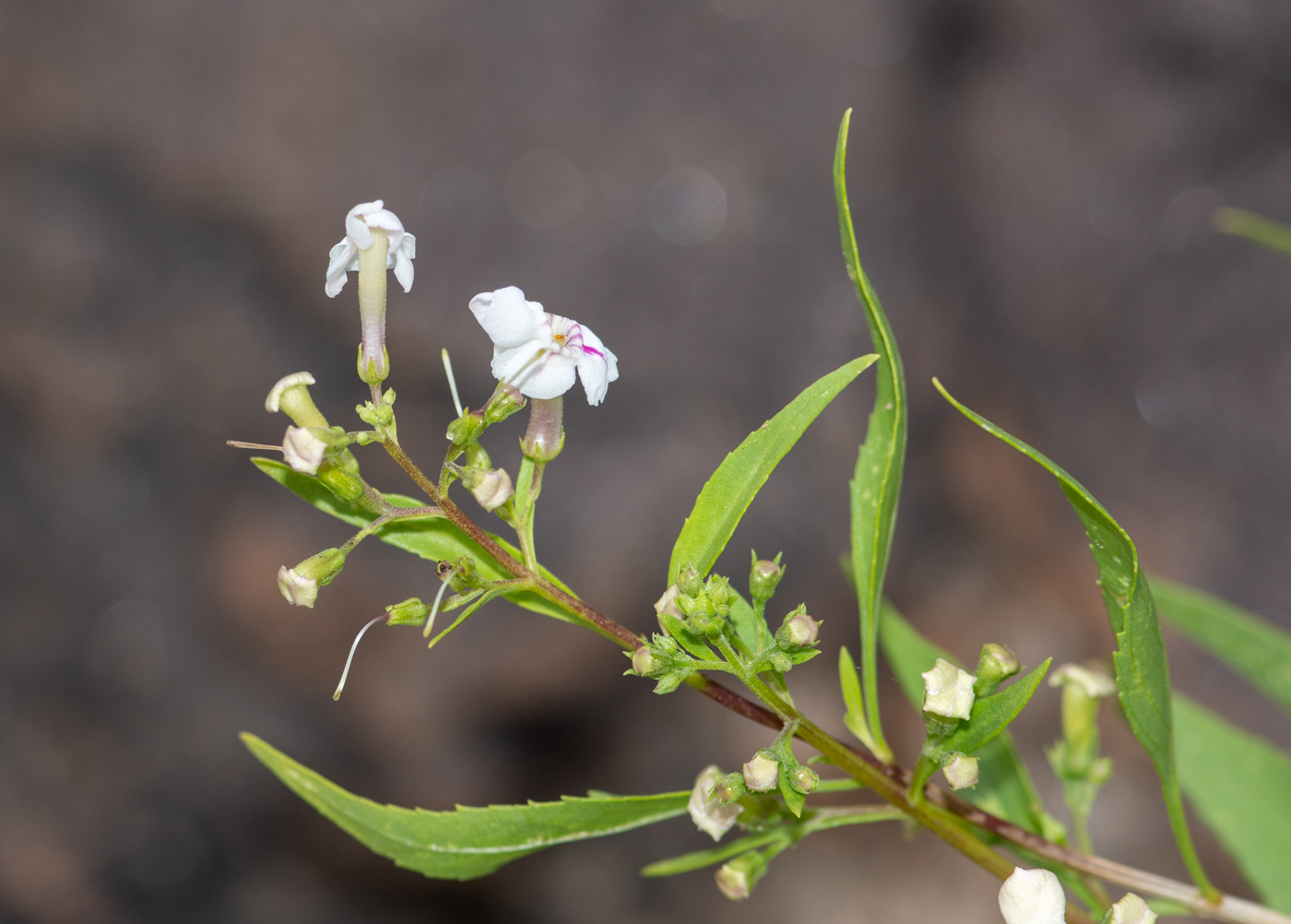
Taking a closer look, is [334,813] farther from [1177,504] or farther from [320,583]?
[1177,504]

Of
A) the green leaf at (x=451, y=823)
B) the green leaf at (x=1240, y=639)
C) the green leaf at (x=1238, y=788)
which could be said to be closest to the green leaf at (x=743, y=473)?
the green leaf at (x=451, y=823)

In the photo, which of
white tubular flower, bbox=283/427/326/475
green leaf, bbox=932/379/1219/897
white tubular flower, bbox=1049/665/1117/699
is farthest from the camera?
white tubular flower, bbox=1049/665/1117/699

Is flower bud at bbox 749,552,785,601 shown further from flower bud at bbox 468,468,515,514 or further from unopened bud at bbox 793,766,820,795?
flower bud at bbox 468,468,515,514

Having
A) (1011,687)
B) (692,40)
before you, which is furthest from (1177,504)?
(1011,687)

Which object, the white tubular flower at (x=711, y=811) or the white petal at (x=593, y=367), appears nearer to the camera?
the white petal at (x=593, y=367)

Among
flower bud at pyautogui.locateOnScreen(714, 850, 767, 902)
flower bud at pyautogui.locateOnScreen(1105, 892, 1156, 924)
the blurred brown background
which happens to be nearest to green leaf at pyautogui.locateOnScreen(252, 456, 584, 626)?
flower bud at pyautogui.locateOnScreen(714, 850, 767, 902)

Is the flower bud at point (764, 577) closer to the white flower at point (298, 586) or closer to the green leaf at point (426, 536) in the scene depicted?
the green leaf at point (426, 536)

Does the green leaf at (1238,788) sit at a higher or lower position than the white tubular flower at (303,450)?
lower
